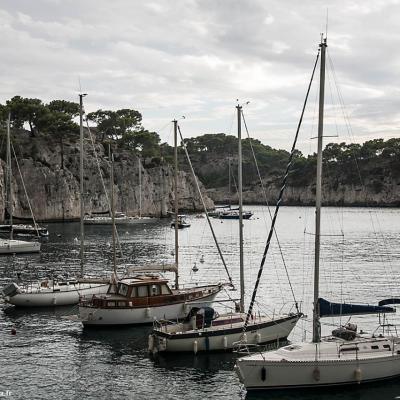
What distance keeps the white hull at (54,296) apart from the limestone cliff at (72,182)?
231 feet

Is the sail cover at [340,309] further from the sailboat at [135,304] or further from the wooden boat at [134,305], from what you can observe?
the wooden boat at [134,305]

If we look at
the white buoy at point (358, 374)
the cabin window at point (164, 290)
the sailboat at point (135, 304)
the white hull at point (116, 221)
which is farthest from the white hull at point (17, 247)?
the white buoy at point (358, 374)

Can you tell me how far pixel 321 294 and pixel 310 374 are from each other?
76.0ft

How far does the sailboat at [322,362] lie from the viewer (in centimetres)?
2295

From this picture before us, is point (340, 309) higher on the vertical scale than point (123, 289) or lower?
higher

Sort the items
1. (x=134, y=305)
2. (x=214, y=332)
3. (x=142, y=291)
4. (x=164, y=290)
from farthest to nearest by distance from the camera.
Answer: (x=164, y=290)
(x=142, y=291)
(x=134, y=305)
(x=214, y=332)

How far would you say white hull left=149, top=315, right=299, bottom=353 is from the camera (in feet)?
92.1

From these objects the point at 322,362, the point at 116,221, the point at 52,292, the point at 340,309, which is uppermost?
the point at 116,221

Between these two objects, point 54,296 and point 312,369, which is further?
point 54,296

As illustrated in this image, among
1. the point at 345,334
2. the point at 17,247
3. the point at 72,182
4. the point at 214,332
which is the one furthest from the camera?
the point at 72,182

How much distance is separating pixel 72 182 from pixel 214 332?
330 feet

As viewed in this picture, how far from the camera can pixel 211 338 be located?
28.3m

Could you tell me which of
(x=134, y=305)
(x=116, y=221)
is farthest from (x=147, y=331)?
(x=116, y=221)

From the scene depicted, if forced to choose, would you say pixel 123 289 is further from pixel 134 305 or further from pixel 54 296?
pixel 54 296
